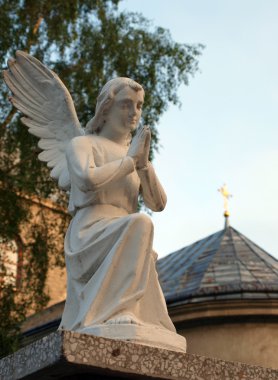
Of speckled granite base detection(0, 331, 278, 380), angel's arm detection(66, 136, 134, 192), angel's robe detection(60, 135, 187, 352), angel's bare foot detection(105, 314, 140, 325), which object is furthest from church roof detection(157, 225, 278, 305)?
speckled granite base detection(0, 331, 278, 380)

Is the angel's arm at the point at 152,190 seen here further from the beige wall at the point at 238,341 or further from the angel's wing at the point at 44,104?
the beige wall at the point at 238,341

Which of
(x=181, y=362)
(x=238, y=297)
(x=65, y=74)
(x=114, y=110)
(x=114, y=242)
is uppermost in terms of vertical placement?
(x=65, y=74)

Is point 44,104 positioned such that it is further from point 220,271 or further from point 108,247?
point 220,271

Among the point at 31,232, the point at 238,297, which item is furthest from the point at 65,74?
the point at 238,297

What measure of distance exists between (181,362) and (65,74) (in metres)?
15.1

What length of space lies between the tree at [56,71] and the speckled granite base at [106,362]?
1114 cm

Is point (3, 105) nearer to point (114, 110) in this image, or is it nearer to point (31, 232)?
point (31, 232)

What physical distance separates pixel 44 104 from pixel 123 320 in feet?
8.98

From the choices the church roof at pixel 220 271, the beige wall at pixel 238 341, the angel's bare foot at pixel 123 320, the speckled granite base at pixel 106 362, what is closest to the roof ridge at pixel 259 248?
the church roof at pixel 220 271

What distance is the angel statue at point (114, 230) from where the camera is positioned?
6277 millimetres

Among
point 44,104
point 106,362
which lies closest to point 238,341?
point 44,104

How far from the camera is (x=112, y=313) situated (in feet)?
20.4

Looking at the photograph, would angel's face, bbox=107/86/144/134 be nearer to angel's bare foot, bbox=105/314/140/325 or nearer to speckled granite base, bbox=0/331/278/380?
angel's bare foot, bbox=105/314/140/325

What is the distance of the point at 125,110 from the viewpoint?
707 centimetres
